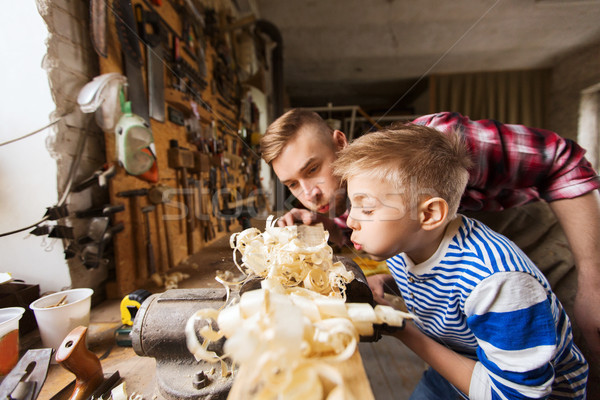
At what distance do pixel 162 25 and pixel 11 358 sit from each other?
1.52 metres

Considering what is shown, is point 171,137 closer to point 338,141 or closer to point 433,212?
point 338,141

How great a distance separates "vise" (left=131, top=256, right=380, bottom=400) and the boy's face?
9 centimetres

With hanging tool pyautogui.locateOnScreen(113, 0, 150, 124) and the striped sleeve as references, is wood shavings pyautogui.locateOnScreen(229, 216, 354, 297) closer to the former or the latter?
the striped sleeve

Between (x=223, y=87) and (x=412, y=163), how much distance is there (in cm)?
206

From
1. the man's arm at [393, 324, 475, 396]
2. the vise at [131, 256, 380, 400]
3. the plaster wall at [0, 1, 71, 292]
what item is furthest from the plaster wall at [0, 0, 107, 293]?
the man's arm at [393, 324, 475, 396]

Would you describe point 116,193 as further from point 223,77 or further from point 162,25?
point 223,77

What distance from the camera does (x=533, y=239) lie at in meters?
0.92

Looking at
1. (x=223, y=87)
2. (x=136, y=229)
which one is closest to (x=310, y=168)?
(x=136, y=229)

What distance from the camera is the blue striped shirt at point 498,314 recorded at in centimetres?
43

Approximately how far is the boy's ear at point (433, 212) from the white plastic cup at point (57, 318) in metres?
0.89

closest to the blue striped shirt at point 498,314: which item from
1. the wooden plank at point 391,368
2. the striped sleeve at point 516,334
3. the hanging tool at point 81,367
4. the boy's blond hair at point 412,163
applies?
the striped sleeve at point 516,334

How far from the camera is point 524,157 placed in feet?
2.35

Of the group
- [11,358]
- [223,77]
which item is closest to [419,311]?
[11,358]

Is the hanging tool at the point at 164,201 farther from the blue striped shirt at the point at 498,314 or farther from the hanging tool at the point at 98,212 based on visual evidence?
the blue striped shirt at the point at 498,314
